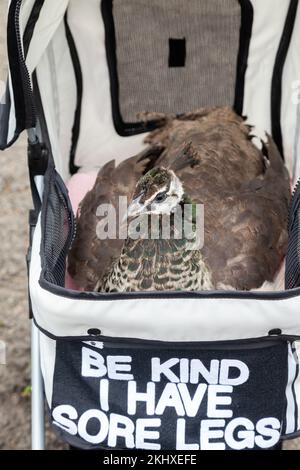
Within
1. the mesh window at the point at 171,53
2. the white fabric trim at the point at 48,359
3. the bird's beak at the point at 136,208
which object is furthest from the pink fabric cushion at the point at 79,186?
the white fabric trim at the point at 48,359

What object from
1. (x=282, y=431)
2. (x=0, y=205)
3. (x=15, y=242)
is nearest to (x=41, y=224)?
(x=282, y=431)

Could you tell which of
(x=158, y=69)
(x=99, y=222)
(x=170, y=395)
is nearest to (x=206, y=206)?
(x=99, y=222)

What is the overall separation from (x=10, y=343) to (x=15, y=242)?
0.59 m

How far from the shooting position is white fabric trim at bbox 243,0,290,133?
7.92 feet

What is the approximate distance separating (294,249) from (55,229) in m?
0.64

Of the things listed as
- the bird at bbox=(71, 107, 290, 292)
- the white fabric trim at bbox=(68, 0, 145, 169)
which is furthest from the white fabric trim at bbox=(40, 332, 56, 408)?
the white fabric trim at bbox=(68, 0, 145, 169)

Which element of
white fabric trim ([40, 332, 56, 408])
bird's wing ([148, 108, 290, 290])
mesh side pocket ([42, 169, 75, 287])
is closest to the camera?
white fabric trim ([40, 332, 56, 408])

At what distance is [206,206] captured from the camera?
7.23ft

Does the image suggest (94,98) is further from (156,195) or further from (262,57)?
(156,195)

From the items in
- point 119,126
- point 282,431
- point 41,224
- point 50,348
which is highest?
point 119,126

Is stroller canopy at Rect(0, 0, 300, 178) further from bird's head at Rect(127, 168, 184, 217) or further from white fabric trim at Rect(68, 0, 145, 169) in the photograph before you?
bird's head at Rect(127, 168, 184, 217)

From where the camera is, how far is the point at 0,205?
3293 millimetres
